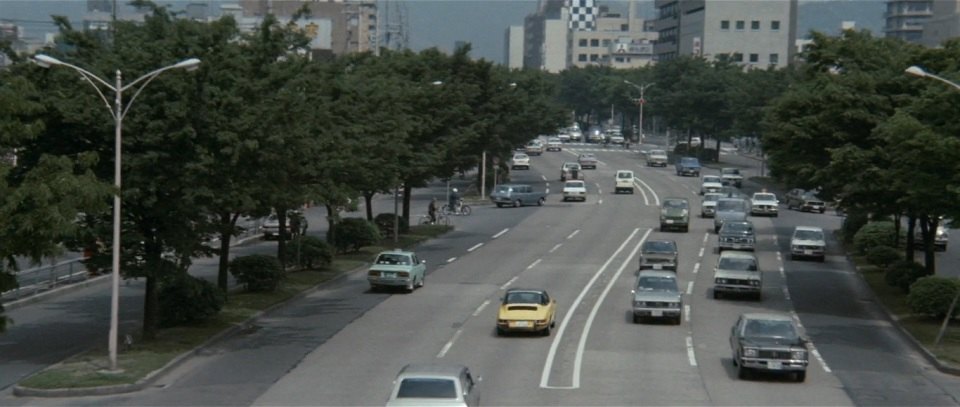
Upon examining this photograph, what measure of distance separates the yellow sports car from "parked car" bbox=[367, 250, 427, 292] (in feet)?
34.3

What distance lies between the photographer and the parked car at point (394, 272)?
4903cm

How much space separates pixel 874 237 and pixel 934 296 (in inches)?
848

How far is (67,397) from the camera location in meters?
28.9

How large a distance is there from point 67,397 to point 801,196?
70.9 metres

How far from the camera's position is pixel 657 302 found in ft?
135

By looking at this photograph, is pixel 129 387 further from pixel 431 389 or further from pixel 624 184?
pixel 624 184

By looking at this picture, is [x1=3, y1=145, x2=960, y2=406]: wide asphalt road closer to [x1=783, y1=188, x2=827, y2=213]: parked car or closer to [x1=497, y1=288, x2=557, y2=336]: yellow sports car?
[x1=497, y1=288, x2=557, y2=336]: yellow sports car

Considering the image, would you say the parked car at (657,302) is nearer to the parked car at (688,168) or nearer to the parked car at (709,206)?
the parked car at (709,206)

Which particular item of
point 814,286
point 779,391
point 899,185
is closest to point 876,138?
Result: point 899,185

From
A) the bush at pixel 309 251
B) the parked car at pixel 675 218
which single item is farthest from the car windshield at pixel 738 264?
the parked car at pixel 675 218

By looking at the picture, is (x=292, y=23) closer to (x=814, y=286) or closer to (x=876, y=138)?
(x=876, y=138)

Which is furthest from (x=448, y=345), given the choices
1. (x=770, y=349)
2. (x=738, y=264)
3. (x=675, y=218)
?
(x=675, y=218)

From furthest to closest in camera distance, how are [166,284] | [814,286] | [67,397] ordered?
[814,286]
[166,284]
[67,397]

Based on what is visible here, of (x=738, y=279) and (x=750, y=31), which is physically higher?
(x=750, y=31)
